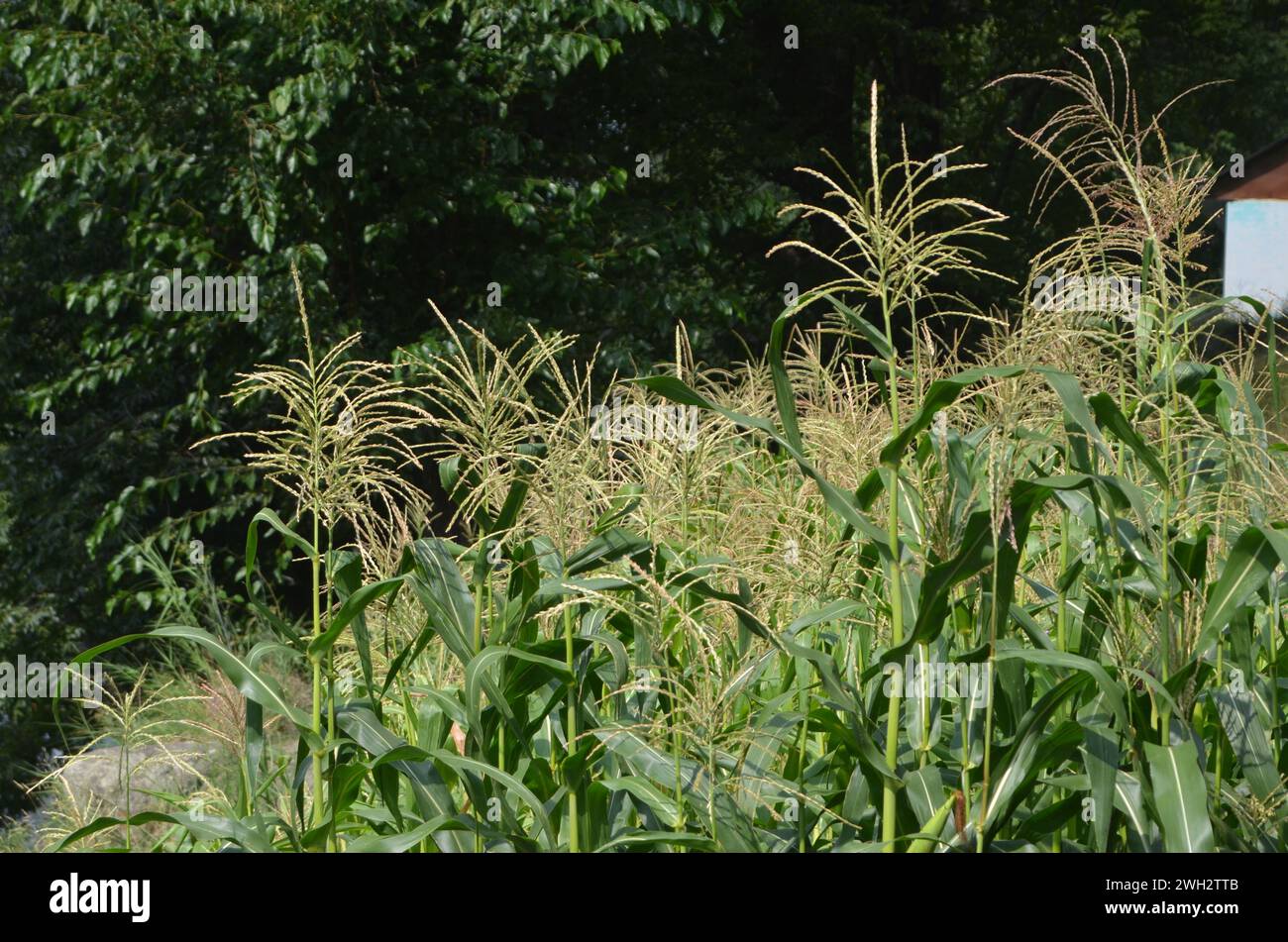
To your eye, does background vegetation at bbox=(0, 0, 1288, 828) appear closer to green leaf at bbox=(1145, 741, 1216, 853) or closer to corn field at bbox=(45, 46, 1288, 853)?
corn field at bbox=(45, 46, 1288, 853)

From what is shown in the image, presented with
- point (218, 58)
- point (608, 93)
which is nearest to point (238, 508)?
point (218, 58)

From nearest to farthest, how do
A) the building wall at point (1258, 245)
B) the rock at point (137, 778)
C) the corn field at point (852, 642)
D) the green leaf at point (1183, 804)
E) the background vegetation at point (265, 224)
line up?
the green leaf at point (1183, 804)
the corn field at point (852, 642)
the rock at point (137, 778)
the background vegetation at point (265, 224)
the building wall at point (1258, 245)

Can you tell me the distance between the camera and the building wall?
554 inches

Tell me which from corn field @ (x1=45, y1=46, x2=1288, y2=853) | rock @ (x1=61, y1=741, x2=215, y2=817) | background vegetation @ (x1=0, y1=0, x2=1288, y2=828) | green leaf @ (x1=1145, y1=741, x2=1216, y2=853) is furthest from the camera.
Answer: background vegetation @ (x1=0, y1=0, x2=1288, y2=828)

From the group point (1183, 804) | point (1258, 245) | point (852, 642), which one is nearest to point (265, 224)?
point (852, 642)

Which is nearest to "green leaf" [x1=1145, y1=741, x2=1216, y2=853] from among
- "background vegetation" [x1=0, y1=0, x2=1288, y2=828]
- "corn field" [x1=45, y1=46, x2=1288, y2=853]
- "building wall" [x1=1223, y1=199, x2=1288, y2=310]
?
"corn field" [x1=45, y1=46, x2=1288, y2=853]

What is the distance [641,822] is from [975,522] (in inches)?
42.0

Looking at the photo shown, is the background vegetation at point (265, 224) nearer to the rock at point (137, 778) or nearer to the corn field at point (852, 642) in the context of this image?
the rock at point (137, 778)

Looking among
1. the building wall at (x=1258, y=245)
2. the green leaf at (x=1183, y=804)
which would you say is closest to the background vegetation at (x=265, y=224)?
the green leaf at (x=1183, y=804)

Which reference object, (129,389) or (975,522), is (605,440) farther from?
Result: (129,389)

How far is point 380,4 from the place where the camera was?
756 centimetres

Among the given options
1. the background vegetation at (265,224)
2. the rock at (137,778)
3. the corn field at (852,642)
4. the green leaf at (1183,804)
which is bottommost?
the rock at (137,778)

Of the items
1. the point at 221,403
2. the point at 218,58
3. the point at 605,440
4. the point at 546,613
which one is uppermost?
the point at 218,58

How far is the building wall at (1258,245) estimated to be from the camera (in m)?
14.1
